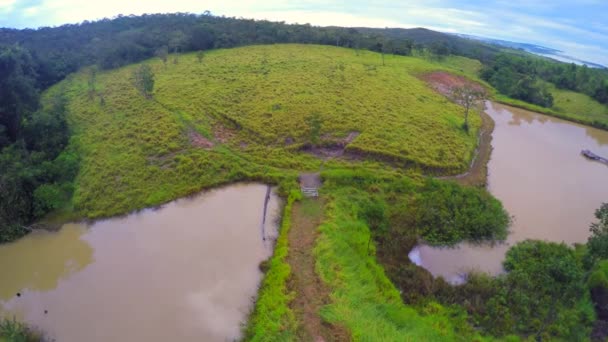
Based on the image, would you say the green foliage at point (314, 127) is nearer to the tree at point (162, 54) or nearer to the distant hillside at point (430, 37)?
the tree at point (162, 54)

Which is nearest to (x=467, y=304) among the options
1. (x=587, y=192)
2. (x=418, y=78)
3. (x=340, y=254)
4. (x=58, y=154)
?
(x=340, y=254)

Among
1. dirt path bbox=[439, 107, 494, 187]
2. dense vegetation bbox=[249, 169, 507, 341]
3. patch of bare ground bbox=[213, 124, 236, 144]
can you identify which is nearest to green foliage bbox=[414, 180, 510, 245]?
dense vegetation bbox=[249, 169, 507, 341]

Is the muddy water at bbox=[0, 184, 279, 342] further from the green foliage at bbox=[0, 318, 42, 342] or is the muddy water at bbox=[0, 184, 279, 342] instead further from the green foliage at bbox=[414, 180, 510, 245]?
the green foliage at bbox=[414, 180, 510, 245]

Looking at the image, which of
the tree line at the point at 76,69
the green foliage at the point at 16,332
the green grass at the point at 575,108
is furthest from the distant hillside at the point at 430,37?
the green foliage at the point at 16,332

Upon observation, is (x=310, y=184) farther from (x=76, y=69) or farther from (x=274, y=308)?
(x=76, y=69)

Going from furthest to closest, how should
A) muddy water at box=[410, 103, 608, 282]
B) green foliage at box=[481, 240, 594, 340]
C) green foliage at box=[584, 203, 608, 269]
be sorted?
1. muddy water at box=[410, 103, 608, 282]
2. green foliage at box=[584, 203, 608, 269]
3. green foliage at box=[481, 240, 594, 340]
